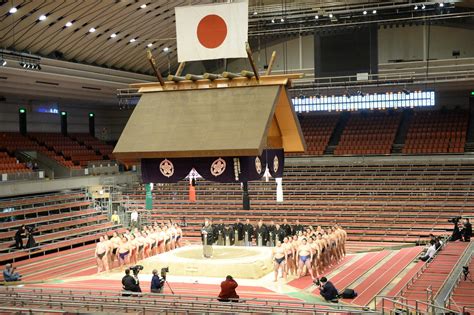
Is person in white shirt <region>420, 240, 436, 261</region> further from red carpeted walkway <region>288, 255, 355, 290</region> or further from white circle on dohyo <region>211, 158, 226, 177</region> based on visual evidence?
white circle on dohyo <region>211, 158, 226, 177</region>

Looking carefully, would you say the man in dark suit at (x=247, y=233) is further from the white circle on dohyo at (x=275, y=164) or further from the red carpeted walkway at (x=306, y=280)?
the white circle on dohyo at (x=275, y=164)

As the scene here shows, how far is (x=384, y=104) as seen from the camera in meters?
24.2

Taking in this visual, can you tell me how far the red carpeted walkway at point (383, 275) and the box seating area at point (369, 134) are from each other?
8.62 metres

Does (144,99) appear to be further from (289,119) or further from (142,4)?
(142,4)

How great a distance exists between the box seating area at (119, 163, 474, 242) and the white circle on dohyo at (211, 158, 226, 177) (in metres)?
11.1

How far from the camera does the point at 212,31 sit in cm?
947

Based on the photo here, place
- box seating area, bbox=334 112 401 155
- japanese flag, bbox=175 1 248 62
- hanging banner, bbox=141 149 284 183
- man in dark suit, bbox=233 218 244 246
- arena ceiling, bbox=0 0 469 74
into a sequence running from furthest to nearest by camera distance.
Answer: box seating area, bbox=334 112 401 155 → man in dark suit, bbox=233 218 244 246 → arena ceiling, bbox=0 0 469 74 → hanging banner, bbox=141 149 284 183 → japanese flag, bbox=175 1 248 62

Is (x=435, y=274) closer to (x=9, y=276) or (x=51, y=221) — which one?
(x=9, y=276)

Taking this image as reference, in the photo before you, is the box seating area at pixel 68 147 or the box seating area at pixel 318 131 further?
the box seating area at pixel 318 131

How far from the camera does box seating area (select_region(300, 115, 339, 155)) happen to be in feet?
89.6

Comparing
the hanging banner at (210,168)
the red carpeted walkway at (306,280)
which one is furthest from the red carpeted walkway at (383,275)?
the hanging banner at (210,168)

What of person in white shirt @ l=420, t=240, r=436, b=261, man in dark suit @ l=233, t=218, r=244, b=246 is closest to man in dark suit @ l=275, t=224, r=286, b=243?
man in dark suit @ l=233, t=218, r=244, b=246

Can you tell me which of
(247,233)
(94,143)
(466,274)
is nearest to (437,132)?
(247,233)

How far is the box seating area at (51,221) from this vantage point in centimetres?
1809
